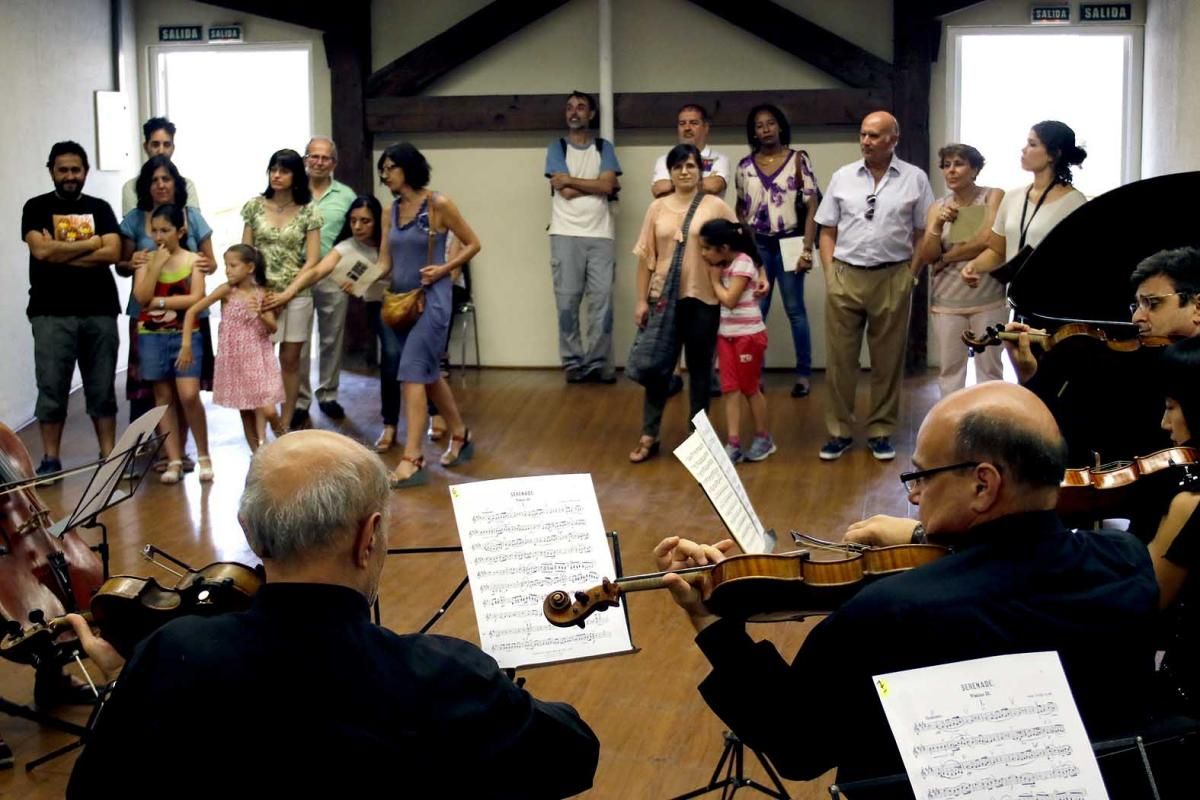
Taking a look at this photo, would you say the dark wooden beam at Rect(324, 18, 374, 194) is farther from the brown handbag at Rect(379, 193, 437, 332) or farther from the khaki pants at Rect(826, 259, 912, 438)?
the khaki pants at Rect(826, 259, 912, 438)

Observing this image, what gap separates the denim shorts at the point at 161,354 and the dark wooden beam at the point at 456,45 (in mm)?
3369

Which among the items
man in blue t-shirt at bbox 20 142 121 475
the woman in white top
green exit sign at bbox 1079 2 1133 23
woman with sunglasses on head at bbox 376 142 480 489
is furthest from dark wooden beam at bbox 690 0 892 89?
man in blue t-shirt at bbox 20 142 121 475

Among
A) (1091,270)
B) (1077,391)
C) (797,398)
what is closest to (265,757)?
(1077,391)

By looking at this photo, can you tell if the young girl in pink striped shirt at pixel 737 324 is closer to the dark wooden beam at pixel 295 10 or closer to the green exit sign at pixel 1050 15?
the green exit sign at pixel 1050 15

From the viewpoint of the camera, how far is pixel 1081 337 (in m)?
4.19

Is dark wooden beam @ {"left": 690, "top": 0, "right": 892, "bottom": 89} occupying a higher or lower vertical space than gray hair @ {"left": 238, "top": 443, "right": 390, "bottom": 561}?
higher

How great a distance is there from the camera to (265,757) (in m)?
1.80

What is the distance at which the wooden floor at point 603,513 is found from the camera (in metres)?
3.68

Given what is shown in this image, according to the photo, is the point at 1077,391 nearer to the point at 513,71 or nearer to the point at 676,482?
the point at 676,482

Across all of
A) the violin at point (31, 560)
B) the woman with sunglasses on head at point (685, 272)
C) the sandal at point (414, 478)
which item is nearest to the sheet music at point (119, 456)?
the violin at point (31, 560)

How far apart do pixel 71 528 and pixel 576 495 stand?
5.06ft

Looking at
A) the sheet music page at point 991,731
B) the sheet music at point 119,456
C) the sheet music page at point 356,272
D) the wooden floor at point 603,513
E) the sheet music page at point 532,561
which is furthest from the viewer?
the sheet music page at point 356,272

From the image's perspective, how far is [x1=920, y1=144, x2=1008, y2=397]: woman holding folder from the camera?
6184 mm

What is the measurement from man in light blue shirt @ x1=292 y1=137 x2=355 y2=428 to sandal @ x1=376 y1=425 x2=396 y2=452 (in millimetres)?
561
